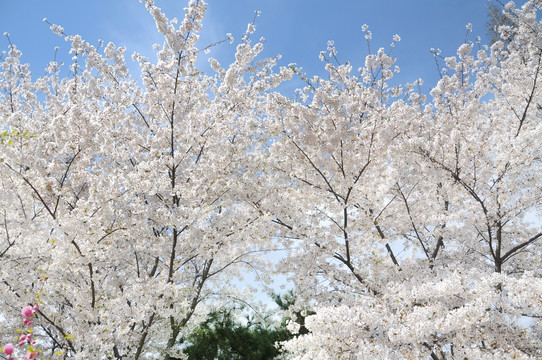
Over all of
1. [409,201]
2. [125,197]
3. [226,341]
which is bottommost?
[226,341]

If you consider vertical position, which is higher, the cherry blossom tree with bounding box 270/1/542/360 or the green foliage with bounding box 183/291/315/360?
the cherry blossom tree with bounding box 270/1/542/360

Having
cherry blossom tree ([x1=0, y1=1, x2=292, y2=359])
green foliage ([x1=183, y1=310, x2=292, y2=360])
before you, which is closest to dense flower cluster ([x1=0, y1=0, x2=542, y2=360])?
cherry blossom tree ([x1=0, y1=1, x2=292, y2=359])

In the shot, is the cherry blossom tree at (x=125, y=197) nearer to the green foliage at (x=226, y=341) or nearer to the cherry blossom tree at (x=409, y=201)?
the cherry blossom tree at (x=409, y=201)

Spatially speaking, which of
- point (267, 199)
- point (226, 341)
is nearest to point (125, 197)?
point (267, 199)

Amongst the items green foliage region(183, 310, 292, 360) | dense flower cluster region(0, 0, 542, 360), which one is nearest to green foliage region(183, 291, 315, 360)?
green foliage region(183, 310, 292, 360)

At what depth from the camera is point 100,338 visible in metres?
5.41

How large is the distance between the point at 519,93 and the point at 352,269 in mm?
5236

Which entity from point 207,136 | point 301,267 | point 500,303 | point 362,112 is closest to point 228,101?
point 207,136

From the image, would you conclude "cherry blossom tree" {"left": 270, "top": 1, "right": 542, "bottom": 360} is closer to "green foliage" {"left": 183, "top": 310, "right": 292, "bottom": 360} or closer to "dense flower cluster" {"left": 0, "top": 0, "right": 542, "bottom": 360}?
"dense flower cluster" {"left": 0, "top": 0, "right": 542, "bottom": 360}

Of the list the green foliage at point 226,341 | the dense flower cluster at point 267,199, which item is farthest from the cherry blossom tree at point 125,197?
the green foliage at point 226,341

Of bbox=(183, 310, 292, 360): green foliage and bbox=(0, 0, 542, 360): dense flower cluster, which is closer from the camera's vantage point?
bbox=(0, 0, 542, 360): dense flower cluster

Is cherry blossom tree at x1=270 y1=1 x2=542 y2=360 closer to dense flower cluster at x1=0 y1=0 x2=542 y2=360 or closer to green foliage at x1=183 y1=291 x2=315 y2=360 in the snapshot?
dense flower cluster at x1=0 y1=0 x2=542 y2=360

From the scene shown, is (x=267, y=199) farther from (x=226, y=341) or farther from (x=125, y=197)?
(x=226, y=341)

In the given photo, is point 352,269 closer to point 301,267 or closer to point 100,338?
point 301,267
